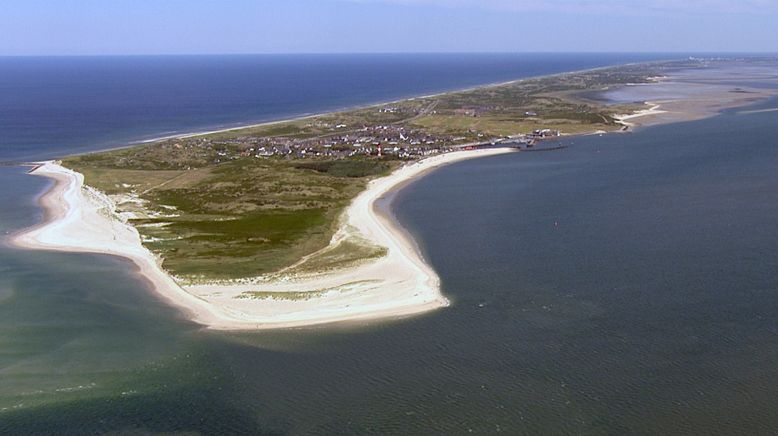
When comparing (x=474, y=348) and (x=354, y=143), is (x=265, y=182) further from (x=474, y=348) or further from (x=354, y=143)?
(x=474, y=348)

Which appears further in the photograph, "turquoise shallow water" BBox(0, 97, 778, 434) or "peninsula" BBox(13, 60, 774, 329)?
"peninsula" BBox(13, 60, 774, 329)

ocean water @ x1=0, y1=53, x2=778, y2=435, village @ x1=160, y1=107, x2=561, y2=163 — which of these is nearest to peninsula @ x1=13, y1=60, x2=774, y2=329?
village @ x1=160, y1=107, x2=561, y2=163

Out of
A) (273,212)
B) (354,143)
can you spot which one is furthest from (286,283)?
(354,143)

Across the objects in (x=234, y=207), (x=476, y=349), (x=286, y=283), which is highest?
(x=234, y=207)

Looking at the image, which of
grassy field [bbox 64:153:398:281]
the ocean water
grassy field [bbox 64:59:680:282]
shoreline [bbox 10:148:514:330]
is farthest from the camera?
grassy field [bbox 64:59:680:282]

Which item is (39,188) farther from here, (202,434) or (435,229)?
(202,434)

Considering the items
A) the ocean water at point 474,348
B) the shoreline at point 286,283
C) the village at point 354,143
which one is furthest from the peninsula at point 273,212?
the ocean water at point 474,348

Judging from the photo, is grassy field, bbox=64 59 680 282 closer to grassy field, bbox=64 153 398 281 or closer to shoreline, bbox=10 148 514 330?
grassy field, bbox=64 153 398 281
